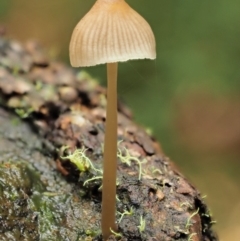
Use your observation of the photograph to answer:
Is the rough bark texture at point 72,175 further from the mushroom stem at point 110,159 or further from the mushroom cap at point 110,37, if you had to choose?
the mushroom cap at point 110,37

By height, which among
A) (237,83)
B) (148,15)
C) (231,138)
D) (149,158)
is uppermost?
(148,15)

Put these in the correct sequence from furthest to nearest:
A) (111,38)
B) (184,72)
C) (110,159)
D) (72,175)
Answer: (184,72) < (72,175) < (110,159) < (111,38)

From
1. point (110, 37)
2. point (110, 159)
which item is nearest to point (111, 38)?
point (110, 37)

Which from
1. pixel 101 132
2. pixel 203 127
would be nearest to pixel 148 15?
pixel 203 127

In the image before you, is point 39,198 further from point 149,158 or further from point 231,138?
point 231,138

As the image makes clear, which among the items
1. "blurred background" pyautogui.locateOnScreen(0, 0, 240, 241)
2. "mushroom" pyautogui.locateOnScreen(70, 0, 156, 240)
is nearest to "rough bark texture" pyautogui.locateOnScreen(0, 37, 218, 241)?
"mushroom" pyautogui.locateOnScreen(70, 0, 156, 240)

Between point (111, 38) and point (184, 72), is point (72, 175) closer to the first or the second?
point (111, 38)
